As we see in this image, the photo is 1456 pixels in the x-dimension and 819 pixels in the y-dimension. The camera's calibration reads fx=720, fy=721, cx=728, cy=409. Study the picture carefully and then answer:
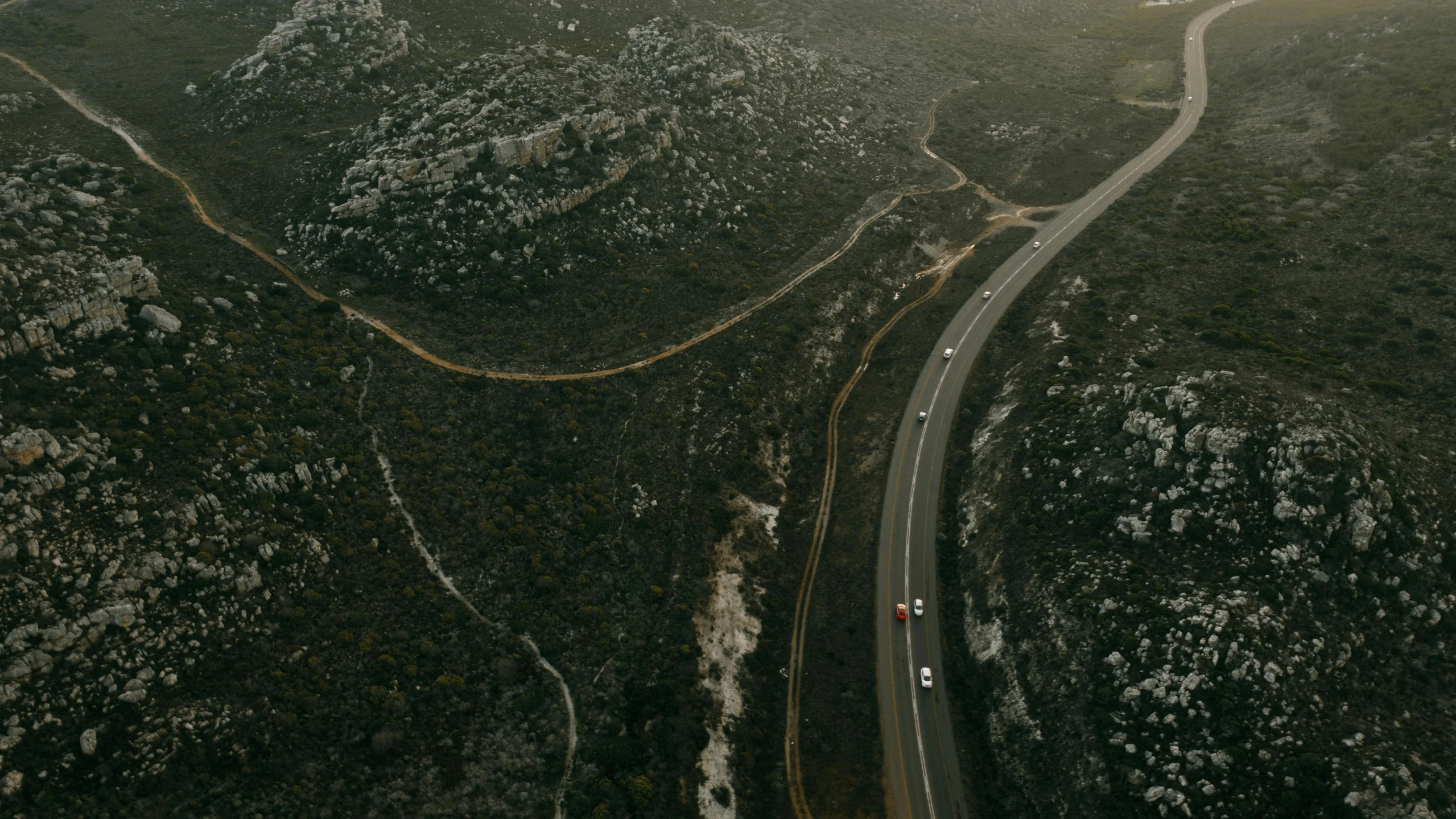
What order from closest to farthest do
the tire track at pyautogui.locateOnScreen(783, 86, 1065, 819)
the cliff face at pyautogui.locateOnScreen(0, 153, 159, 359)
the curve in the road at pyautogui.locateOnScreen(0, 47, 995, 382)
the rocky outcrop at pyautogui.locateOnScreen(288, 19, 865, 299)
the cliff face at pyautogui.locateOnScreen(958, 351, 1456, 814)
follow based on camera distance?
1. the cliff face at pyautogui.locateOnScreen(958, 351, 1456, 814)
2. the cliff face at pyautogui.locateOnScreen(0, 153, 159, 359)
3. the tire track at pyautogui.locateOnScreen(783, 86, 1065, 819)
4. the curve in the road at pyautogui.locateOnScreen(0, 47, 995, 382)
5. the rocky outcrop at pyautogui.locateOnScreen(288, 19, 865, 299)

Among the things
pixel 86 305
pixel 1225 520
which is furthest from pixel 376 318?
pixel 1225 520

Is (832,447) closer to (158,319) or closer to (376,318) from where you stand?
(376,318)

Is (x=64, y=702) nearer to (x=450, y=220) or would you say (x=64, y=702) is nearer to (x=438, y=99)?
(x=450, y=220)

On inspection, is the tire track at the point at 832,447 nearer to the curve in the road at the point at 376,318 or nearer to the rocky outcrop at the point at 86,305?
the curve in the road at the point at 376,318

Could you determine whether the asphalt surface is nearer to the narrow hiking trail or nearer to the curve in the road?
the curve in the road

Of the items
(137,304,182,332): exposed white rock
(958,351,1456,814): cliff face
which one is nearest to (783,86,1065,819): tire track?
(958,351,1456,814): cliff face

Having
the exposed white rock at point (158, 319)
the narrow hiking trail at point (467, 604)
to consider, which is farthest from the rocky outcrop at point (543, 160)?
the narrow hiking trail at point (467, 604)
